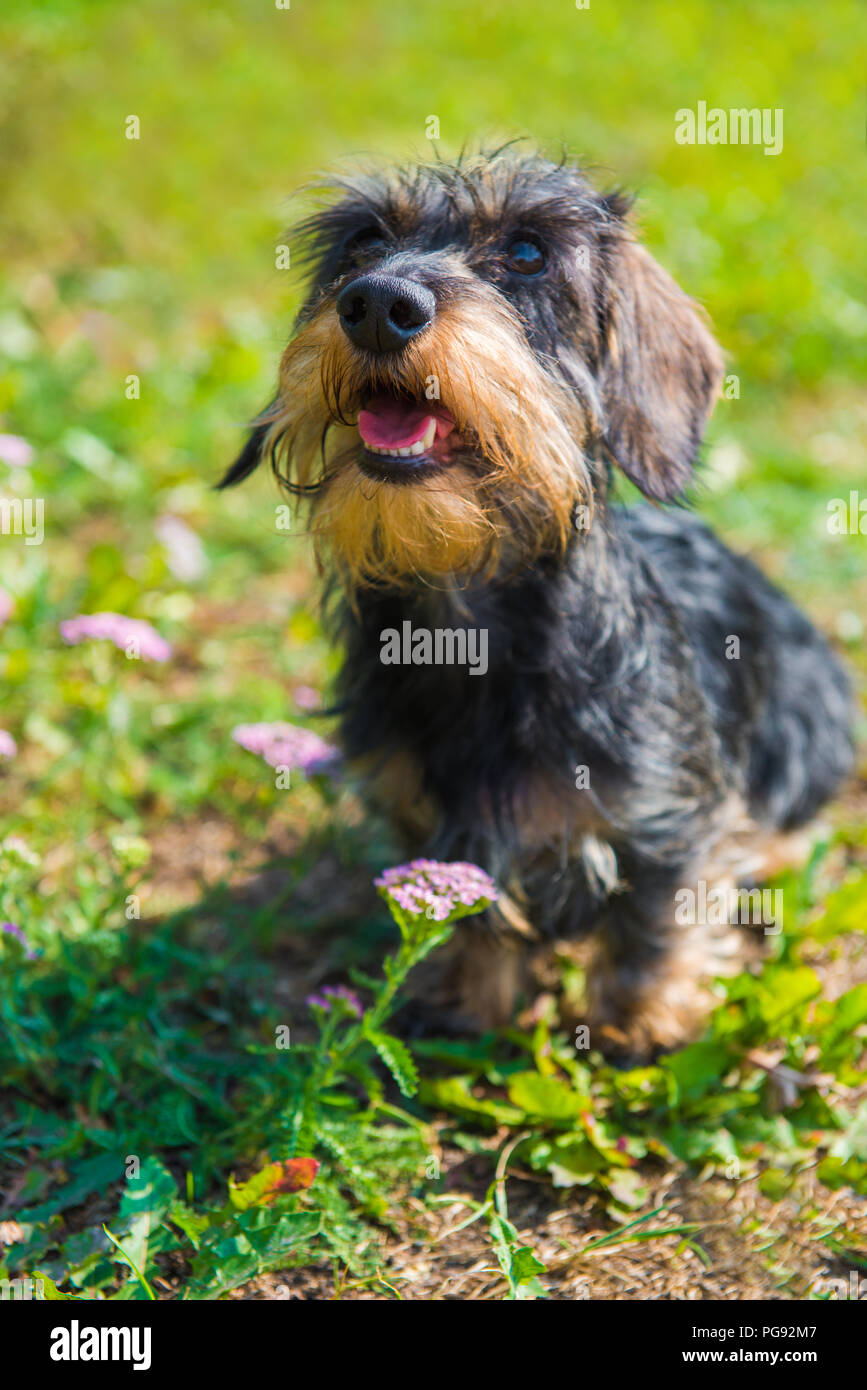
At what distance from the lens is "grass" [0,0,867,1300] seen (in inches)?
112

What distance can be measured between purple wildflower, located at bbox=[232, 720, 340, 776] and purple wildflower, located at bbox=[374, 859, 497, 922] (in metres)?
0.90

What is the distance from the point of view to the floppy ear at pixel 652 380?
301cm

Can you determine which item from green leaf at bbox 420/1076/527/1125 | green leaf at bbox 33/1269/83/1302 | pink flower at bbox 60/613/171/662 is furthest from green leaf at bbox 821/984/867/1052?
pink flower at bbox 60/613/171/662

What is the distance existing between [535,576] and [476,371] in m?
0.64

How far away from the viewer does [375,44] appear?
11609 mm

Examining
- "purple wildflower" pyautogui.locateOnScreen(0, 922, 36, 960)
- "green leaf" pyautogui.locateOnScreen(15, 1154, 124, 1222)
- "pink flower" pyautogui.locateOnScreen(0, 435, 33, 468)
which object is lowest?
"green leaf" pyautogui.locateOnScreen(15, 1154, 124, 1222)

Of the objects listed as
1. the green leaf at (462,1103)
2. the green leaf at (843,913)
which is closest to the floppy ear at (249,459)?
the green leaf at (462,1103)

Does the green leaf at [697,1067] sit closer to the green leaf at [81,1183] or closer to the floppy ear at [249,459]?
the green leaf at [81,1183]

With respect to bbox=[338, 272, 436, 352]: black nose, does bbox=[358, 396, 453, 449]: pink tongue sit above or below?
below

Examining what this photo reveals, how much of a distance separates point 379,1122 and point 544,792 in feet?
3.29

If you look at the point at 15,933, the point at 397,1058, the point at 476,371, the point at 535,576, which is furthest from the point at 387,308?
the point at 15,933

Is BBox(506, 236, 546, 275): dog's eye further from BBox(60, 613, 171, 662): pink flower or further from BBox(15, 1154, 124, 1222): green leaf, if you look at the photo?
BBox(15, 1154, 124, 1222): green leaf

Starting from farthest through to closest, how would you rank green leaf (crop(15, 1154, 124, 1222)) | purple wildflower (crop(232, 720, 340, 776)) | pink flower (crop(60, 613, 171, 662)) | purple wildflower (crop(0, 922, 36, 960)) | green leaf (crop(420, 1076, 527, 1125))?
pink flower (crop(60, 613, 171, 662)), purple wildflower (crop(232, 720, 340, 776)), green leaf (crop(420, 1076, 527, 1125)), purple wildflower (crop(0, 922, 36, 960)), green leaf (crop(15, 1154, 124, 1222))

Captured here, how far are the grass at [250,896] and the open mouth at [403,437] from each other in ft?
3.88
